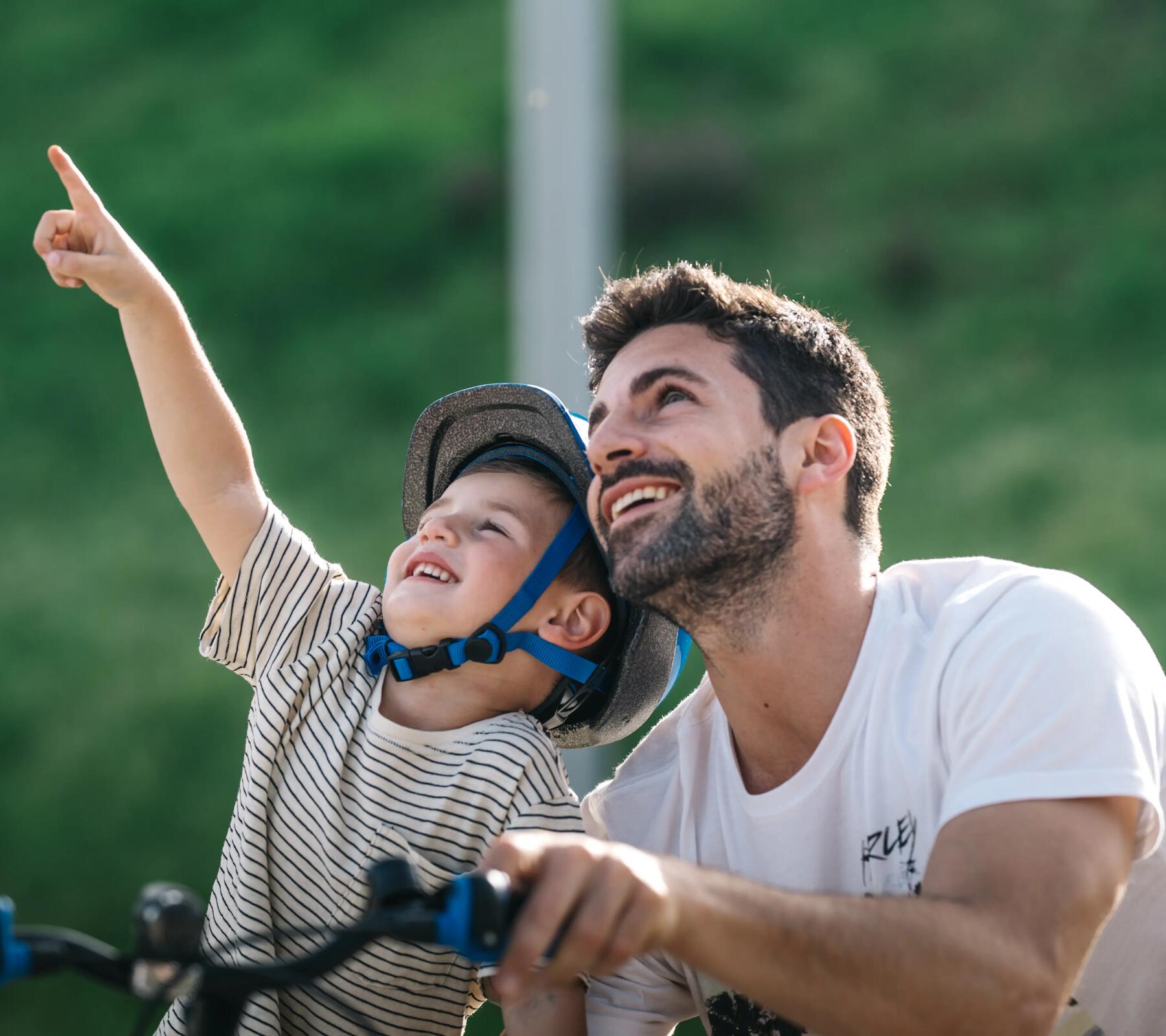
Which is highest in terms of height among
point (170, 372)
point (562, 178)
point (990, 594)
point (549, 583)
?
point (562, 178)

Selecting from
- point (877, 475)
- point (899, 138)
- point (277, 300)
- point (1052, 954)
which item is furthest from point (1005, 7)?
point (1052, 954)

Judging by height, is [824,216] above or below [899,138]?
below

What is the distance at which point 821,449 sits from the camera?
2.71m

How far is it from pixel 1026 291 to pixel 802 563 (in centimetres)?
1156

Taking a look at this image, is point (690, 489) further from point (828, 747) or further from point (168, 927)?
point (168, 927)

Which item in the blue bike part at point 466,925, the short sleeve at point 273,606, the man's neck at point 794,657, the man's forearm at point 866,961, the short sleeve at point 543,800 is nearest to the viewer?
the blue bike part at point 466,925

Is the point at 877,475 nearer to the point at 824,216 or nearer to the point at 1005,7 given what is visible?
the point at 824,216

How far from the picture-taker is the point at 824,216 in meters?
14.1

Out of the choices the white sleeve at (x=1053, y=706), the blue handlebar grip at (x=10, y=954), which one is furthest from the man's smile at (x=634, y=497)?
the blue handlebar grip at (x=10, y=954)

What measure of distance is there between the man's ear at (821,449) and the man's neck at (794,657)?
0.14 metres

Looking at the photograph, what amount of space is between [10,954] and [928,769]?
1393 mm

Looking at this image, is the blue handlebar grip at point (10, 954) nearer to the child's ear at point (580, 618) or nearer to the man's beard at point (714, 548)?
the man's beard at point (714, 548)

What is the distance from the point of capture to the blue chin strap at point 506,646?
264 centimetres

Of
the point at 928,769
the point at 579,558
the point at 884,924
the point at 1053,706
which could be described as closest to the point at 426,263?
the point at 579,558
